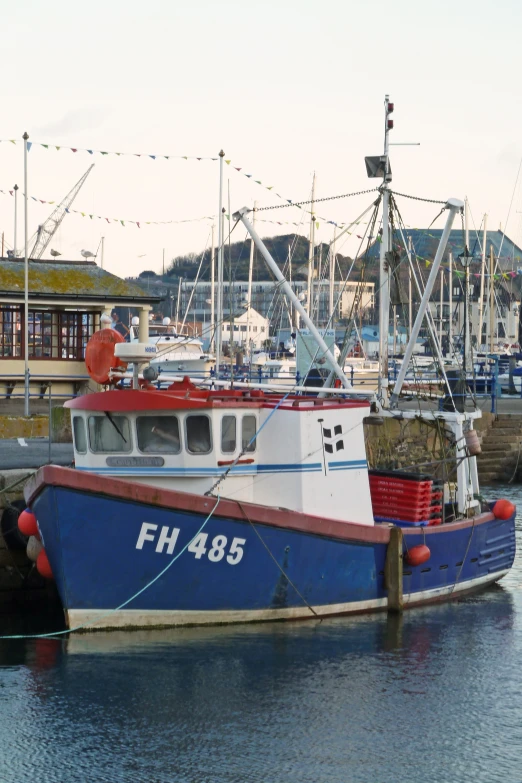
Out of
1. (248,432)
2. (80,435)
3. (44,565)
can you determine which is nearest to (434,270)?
(248,432)

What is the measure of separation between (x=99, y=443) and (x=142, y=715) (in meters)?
4.55

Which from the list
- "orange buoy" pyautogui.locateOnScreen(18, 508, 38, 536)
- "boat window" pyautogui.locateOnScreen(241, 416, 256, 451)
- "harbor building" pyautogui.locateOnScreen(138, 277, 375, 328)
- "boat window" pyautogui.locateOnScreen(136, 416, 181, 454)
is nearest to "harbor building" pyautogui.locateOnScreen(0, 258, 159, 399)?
"harbor building" pyautogui.locateOnScreen(138, 277, 375, 328)

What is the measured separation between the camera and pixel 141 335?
102 feet

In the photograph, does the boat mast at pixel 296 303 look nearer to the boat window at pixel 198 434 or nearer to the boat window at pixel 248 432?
the boat window at pixel 248 432

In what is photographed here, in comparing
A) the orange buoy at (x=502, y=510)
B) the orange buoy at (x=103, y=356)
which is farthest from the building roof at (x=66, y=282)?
the orange buoy at (x=502, y=510)

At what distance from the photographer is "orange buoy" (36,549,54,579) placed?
15.9 m

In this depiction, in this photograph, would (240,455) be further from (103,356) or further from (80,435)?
(103,356)

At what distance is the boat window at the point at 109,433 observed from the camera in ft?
51.9

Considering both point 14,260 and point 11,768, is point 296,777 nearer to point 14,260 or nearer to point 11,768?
point 11,768

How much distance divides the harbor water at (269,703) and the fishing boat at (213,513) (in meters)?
0.48

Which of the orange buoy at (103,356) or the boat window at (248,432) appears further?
the orange buoy at (103,356)

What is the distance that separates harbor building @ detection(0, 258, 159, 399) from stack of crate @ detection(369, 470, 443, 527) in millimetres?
12216

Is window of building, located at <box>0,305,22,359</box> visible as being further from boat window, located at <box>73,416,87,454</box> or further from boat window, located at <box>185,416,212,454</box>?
boat window, located at <box>185,416,212,454</box>

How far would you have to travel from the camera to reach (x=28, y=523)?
53.1ft
